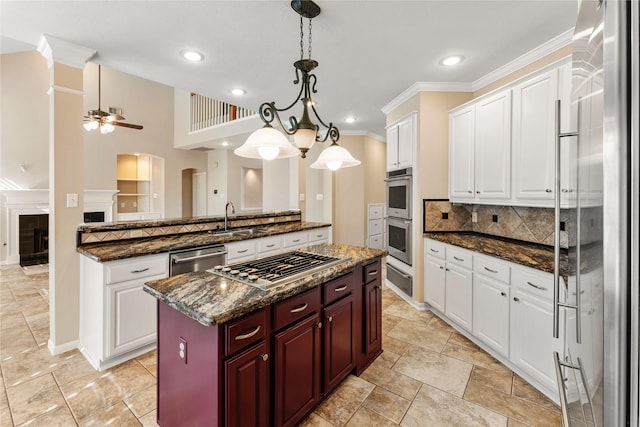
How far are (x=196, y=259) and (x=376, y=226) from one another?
173 inches

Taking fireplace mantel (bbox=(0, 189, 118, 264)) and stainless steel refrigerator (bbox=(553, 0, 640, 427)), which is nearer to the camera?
stainless steel refrigerator (bbox=(553, 0, 640, 427))

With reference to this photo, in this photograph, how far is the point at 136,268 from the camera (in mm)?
2340

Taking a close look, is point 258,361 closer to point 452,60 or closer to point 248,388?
point 248,388

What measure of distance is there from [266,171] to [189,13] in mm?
5011

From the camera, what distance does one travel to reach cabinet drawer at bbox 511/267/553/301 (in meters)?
1.88

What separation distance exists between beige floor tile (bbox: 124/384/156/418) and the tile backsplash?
9.92 feet

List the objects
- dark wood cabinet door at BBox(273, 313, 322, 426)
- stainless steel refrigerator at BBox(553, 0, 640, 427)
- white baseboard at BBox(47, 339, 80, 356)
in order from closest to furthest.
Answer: stainless steel refrigerator at BBox(553, 0, 640, 427)
dark wood cabinet door at BBox(273, 313, 322, 426)
white baseboard at BBox(47, 339, 80, 356)

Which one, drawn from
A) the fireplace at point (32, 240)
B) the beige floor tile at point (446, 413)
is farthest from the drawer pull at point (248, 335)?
the fireplace at point (32, 240)

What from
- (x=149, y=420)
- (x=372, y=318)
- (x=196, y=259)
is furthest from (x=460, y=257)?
(x=149, y=420)

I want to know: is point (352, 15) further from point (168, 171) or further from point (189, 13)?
point (168, 171)

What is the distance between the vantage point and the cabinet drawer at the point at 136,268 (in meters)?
2.21

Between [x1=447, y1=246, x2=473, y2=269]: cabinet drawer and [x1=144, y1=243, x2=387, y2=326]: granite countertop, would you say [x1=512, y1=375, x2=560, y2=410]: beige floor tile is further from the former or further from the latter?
[x1=144, y1=243, x2=387, y2=326]: granite countertop

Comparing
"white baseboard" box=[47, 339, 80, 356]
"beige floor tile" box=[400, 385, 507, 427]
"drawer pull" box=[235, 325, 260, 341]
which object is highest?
"drawer pull" box=[235, 325, 260, 341]

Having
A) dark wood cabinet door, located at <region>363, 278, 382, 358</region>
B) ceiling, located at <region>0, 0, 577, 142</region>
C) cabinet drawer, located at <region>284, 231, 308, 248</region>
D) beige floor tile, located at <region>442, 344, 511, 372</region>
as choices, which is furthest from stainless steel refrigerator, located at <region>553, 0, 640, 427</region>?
cabinet drawer, located at <region>284, 231, 308, 248</region>
